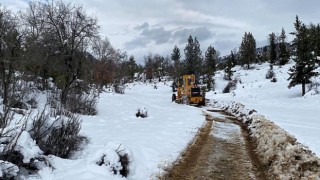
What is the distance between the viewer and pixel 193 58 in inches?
3024

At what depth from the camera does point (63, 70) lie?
2817 cm

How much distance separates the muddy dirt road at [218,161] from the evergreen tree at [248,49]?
261 feet

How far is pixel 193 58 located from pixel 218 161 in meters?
67.5

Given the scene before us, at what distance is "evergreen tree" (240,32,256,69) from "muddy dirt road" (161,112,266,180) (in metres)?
79.5

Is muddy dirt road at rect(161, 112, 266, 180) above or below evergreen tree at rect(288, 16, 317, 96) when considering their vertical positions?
below

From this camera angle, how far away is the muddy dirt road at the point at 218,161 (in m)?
8.66

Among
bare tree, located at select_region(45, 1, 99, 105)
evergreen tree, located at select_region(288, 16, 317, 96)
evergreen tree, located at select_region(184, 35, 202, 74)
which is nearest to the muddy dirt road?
bare tree, located at select_region(45, 1, 99, 105)

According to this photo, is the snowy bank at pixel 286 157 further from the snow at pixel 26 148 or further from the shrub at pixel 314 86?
the shrub at pixel 314 86

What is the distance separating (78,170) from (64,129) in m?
2.20

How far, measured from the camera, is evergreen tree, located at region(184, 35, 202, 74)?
7562cm

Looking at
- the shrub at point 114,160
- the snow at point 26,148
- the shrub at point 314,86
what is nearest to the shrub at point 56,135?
the snow at point 26,148

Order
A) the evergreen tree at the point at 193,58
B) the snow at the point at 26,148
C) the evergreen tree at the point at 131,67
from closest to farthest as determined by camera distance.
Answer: the snow at the point at 26,148 < the evergreen tree at the point at 193,58 < the evergreen tree at the point at 131,67

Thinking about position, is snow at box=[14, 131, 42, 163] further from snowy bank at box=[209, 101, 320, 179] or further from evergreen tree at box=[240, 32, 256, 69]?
evergreen tree at box=[240, 32, 256, 69]

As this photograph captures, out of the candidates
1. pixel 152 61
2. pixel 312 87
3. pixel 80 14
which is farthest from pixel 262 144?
pixel 152 61
